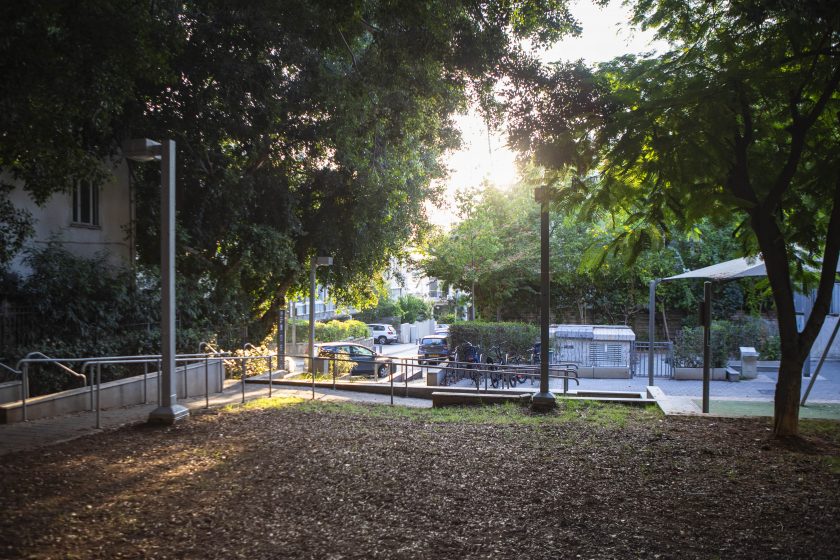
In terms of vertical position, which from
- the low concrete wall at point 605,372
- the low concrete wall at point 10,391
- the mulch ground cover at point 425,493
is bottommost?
the low concrete wall at point 605,372

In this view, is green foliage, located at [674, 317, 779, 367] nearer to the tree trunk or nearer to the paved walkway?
the paved walkway

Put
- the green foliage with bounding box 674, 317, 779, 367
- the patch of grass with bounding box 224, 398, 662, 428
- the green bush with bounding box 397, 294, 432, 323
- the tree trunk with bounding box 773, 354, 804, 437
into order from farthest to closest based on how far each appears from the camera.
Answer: the green bush with bounding box 397, 294, 432, 323
the green foliage with bounding box 674, 317, 779, 367
the patch of grass with bounding box 224, 398, 662, 428
the tree trunk with bounding box 773, 354, 804, 437

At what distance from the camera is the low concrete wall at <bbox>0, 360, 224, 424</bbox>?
9.05m

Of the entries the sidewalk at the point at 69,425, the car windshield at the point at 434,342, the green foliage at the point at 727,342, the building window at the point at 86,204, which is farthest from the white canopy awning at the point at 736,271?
the car windshield at the point at 434,342

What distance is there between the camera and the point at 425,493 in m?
5.58

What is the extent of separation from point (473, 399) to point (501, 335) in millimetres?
13181

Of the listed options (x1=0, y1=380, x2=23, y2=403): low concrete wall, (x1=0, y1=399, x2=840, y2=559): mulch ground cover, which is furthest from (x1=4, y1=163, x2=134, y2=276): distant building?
(x1=0, y1=399, x2=840, y2=559): mulch ground cover

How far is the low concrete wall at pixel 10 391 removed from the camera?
970cm

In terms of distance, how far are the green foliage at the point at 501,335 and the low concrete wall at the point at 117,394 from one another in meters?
12.8

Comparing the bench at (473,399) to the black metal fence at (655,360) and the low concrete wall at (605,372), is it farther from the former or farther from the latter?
the black metal fence at (655,360)

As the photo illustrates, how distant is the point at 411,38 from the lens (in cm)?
1048

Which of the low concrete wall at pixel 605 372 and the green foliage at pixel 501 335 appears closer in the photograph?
the low concrete wall at pixel 605 372

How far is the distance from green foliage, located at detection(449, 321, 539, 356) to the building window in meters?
13.8

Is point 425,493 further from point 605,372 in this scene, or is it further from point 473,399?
point 605,372
